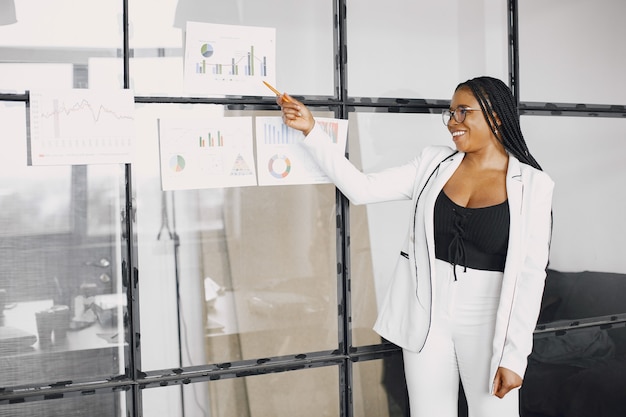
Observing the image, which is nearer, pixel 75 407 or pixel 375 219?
pixel 75 407

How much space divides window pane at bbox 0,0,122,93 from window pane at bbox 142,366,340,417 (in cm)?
102

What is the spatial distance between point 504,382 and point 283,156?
39.5 inches

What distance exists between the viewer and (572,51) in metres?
2.72

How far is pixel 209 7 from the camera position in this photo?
7.09 ft

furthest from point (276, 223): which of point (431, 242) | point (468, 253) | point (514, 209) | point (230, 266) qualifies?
point (514, 209)

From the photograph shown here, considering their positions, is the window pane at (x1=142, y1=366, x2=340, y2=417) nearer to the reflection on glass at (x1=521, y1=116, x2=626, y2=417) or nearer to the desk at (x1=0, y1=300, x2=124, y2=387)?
the desk at (x1=0, y1=300, x2=124, y2=387)

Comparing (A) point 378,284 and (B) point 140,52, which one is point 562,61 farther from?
(B) point 140,52

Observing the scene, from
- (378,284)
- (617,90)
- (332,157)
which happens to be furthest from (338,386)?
(617,90)

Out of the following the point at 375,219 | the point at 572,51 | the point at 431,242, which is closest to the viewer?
the point at 431,242

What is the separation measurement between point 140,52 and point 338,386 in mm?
1326

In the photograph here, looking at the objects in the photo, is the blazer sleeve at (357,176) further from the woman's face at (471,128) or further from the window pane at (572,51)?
the window pane at (572,51)

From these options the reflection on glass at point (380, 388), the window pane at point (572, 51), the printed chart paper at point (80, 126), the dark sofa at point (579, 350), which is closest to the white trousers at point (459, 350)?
the reflection on glass at point (380, 388)

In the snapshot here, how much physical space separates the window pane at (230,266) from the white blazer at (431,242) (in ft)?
0.65

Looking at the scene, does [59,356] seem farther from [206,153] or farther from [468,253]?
[468,253]
